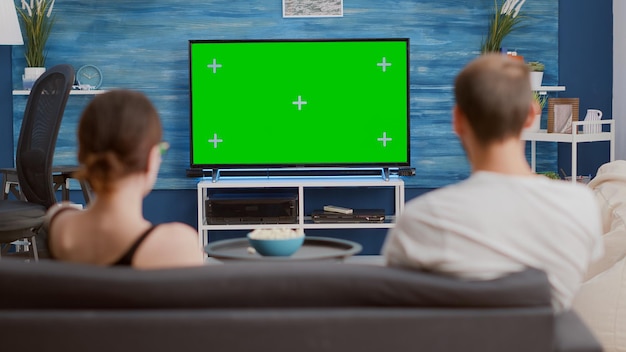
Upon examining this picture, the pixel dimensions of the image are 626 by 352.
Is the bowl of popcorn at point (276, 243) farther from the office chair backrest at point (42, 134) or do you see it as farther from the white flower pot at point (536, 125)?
the white flower pot at point (536, 125)

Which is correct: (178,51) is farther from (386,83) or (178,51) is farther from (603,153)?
(603,153)

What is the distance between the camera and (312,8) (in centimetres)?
611

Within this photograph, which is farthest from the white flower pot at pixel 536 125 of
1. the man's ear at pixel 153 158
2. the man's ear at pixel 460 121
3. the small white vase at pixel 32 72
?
the man's ear at pixel 153 158

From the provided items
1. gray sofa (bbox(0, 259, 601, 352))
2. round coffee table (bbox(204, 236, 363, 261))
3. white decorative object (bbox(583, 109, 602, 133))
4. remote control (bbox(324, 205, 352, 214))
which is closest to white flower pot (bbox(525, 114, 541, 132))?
white decorative object (bbox(583, 109, 602, 133))

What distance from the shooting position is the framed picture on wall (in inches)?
240

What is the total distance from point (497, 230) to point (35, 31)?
4.96 m

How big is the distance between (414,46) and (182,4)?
1.56m

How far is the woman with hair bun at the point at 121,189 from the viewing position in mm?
1701

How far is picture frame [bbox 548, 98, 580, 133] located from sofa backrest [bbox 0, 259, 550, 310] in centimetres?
447

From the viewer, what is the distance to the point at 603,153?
6.28 meters

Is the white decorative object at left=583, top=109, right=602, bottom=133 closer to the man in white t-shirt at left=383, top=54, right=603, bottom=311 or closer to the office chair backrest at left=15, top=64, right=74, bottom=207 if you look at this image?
the office chair backrest at left=15, top=64, right=74, bottom=207

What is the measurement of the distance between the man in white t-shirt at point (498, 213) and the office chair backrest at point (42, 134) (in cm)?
286

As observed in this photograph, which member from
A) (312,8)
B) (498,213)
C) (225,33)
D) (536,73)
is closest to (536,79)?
(536,73)

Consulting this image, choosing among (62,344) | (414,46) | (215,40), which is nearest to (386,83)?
(414,46)
